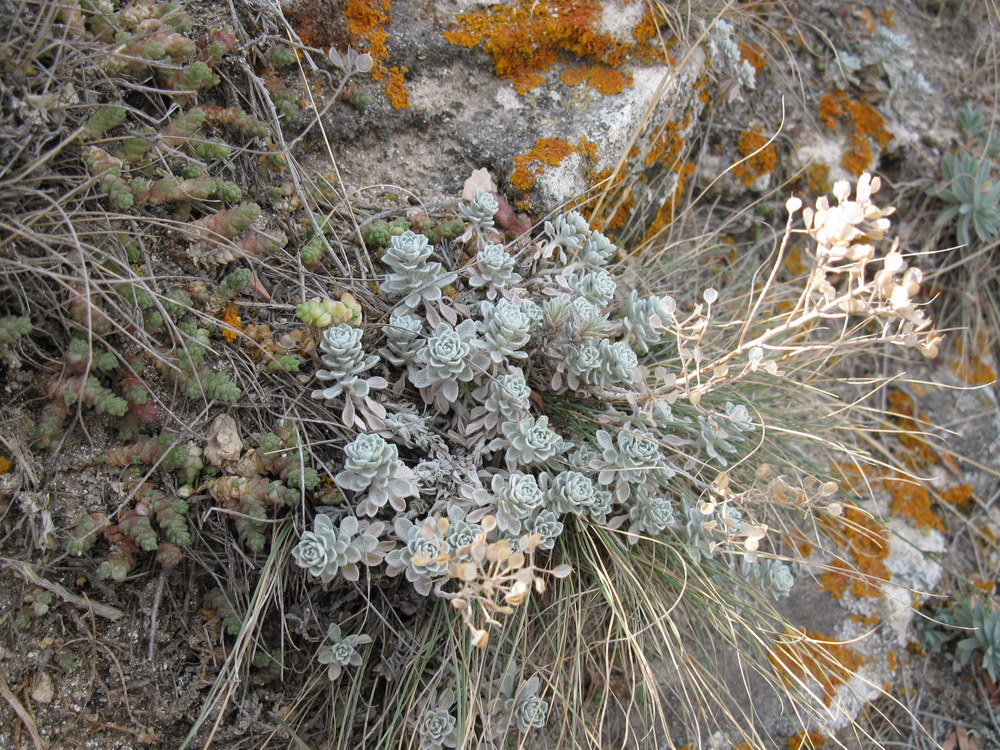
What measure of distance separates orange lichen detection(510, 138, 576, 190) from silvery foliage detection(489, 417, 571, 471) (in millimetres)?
838

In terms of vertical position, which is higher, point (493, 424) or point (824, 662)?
point (493, 424)

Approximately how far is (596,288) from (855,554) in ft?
4.78

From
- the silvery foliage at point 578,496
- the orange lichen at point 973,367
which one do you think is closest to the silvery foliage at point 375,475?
the silvery foliage at point 578,496

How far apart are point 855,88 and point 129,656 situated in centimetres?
342

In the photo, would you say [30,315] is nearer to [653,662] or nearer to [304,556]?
[304,556]

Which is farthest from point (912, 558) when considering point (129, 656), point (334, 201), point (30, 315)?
point (30, 315)

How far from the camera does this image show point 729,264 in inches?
111

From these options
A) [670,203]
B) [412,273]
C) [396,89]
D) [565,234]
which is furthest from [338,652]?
[670,203]

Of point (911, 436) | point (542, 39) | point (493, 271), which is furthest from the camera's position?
point (911, 436)

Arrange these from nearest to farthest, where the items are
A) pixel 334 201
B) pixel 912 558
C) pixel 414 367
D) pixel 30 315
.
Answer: pixel 30 315
pixel 414 367
pixel 334 201
pixel 912 558

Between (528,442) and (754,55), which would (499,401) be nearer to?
(528,442)

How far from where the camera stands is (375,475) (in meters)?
1.73

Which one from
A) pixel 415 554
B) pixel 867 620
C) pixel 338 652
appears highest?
pixel 415 554

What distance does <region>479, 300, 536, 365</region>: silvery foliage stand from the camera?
184 centimetres
